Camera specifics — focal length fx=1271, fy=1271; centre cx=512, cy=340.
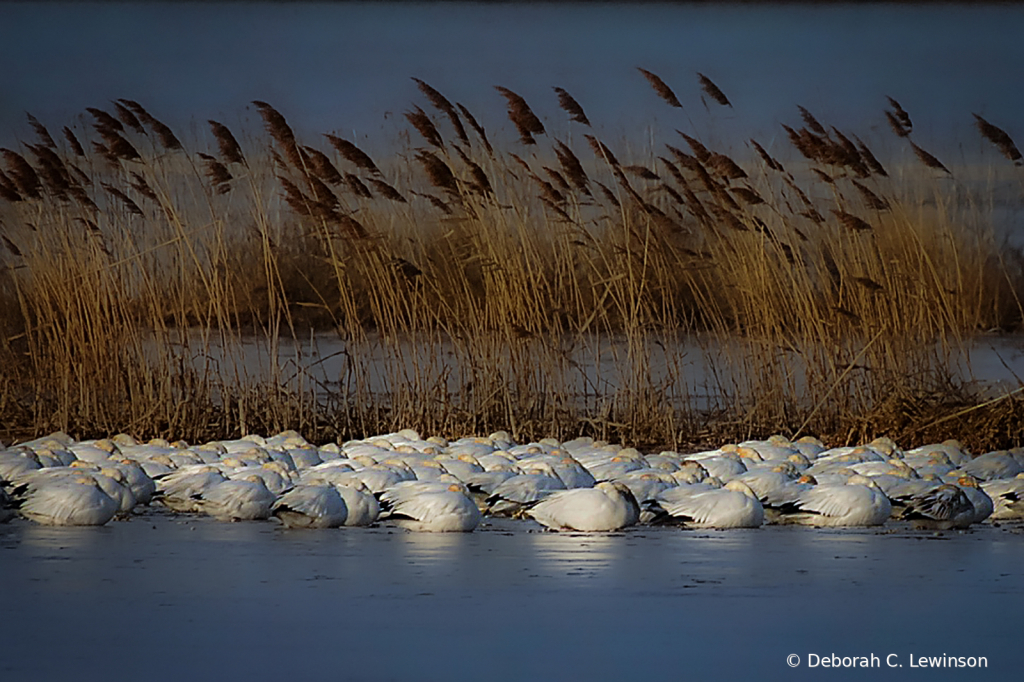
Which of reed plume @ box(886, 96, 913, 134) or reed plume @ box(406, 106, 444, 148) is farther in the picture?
reed plume @ box(886, 96, 913, 134)

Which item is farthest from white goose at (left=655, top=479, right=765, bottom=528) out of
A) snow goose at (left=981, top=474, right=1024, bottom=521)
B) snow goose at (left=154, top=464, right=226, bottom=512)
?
snow goose at (left=154, top=464, right=226, bottom=512)

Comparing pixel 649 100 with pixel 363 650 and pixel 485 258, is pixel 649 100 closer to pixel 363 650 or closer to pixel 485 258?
pixel 485 258

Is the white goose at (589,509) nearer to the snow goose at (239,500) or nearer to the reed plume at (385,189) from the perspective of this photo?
the snow goose at (239,500)

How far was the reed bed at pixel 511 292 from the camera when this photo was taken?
163 inches

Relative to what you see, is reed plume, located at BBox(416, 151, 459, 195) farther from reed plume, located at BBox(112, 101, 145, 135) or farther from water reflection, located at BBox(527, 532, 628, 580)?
water reflection, located at BBox(527, 532, 628, 580)

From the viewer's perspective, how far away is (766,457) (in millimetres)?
3469

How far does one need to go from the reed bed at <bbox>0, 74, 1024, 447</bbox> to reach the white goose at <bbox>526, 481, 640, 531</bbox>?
1.42 metres

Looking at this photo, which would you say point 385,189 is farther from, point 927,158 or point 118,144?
point 927,158

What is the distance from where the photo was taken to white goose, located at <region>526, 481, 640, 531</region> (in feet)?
8.86

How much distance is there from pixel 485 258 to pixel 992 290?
5.70 ft

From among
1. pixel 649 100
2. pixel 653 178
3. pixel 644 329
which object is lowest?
pixel 644 329

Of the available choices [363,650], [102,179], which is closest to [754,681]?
[363,650]
